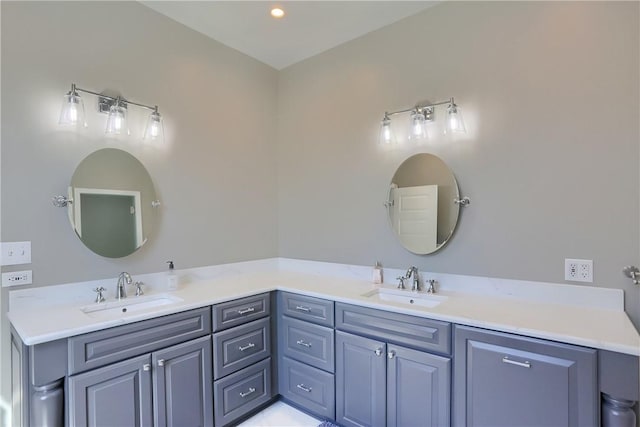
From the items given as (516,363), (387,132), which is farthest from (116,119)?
(516,363)

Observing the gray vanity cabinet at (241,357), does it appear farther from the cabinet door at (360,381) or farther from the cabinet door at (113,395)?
the cabinet door at (360,381)

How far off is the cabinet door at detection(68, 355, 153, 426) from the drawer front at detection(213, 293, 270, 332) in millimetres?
431

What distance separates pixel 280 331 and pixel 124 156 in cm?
158

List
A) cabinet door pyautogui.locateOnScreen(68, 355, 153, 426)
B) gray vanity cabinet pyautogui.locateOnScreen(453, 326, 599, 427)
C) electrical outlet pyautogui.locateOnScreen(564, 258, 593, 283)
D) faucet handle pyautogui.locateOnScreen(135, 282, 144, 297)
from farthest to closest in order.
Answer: faucet handle pyautogui.locateOnScreen(135, 282, 144, 297), electrical outlet pyautogui.locateOnScreen(564, 258, 593, 283), cabinet door pyautogui.locateOnScreen(68, 355, 153, 426), gray vanity cabinet pyautogui.locateOnScreen(453, 326, 599, 427)

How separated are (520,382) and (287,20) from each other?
2.59 m

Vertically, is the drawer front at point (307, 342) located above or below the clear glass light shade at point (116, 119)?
below

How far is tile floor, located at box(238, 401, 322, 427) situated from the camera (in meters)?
2.17

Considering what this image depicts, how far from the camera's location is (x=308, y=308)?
2211mm

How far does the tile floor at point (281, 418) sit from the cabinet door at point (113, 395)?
0.75 metres

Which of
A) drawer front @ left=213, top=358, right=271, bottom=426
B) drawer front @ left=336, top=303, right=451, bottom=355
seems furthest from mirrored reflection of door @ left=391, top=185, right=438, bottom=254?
drawer front @ left=213, top=358, right=271, bottom=426

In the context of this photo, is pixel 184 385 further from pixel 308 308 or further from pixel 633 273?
pixel 633 273

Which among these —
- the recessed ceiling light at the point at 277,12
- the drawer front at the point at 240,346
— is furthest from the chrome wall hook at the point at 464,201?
the recessed ceiling light at the point at 277,12

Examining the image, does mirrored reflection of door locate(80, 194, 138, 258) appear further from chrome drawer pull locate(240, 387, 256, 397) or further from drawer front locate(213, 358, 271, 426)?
chrome drawer pull locate(240, 387, 256, 397)

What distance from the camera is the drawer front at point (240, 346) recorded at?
79.4 inches
